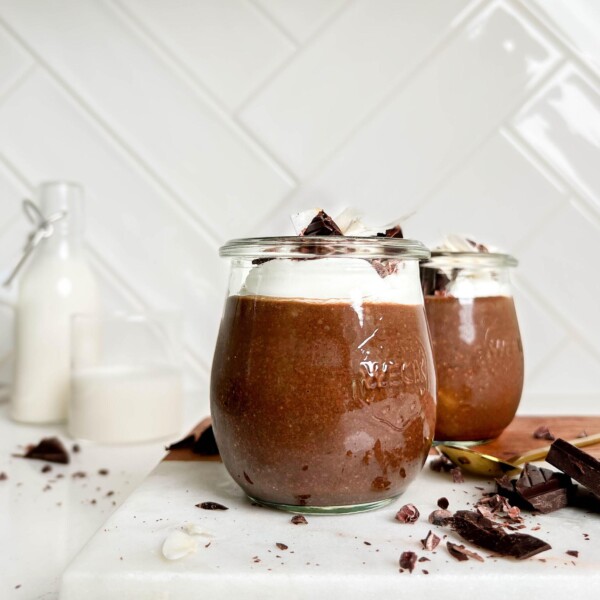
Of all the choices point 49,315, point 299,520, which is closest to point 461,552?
point 299,520

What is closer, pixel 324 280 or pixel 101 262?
pixel 324 280

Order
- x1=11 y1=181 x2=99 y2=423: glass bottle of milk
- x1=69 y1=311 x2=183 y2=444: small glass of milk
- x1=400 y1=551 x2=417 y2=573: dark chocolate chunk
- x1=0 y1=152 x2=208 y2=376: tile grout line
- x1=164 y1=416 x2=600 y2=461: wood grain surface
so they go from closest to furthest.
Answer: x1=400 y1=551 x2=417 y2=573: dark chocolate chunk → x1=164 y1=416 x2=600 y2=461: wood grain surface → x1=69 y1=311 x2=183 y2=444: small glass of milk → x1=11 y1=181 x2=99 y2=423: glass bottle of milk → x1=0 y1=152 x2=208 y2=376: tile grout line

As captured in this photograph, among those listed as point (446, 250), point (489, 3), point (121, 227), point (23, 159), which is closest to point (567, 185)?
point (489, 3)

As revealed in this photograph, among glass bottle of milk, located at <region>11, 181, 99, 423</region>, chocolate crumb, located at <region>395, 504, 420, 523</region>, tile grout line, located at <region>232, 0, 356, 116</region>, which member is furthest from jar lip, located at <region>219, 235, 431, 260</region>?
tile grout line, located at <region>232, 0, 356, 116</region>

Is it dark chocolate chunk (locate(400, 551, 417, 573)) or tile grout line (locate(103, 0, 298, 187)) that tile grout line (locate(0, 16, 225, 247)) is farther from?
dark chocolate chunk (locate(400, 551, 417, 573))

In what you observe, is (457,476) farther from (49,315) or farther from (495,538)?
(49,315)

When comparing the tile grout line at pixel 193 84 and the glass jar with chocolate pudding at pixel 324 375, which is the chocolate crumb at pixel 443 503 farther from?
the tile grout line at pixel 193 84

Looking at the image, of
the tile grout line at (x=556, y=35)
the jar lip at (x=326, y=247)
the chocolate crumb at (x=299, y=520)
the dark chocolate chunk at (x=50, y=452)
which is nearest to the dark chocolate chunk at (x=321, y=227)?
the jar lip at (x=326, y=247)
